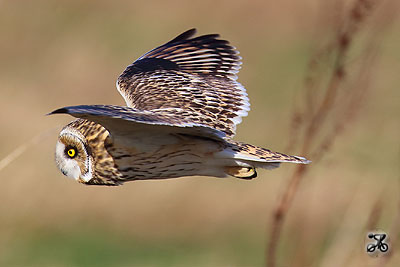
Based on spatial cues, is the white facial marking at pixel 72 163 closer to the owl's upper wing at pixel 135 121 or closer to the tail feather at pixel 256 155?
the owl's upper wing at pixel 135 121

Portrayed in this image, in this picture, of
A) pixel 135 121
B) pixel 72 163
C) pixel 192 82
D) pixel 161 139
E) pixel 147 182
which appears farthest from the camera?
pixel 147 182

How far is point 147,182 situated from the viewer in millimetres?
11727

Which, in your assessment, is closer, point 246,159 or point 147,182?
point 246,159

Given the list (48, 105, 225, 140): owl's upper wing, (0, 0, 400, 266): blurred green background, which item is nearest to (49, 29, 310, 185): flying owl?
(48, 105, 225, 140): owl's upper wing

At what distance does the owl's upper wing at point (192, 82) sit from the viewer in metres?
5.46

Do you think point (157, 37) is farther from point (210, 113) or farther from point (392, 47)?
point (210, 113)

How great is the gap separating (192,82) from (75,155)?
1.04 metres

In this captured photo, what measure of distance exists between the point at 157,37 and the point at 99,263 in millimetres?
5688

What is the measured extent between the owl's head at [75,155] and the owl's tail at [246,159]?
1.97 feet

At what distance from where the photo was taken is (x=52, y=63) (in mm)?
14391

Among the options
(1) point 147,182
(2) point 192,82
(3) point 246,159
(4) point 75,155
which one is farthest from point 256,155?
(1) point 147,182

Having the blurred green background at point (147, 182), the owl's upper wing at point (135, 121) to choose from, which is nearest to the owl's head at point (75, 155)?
the owl's upper wing at point (135, 121)

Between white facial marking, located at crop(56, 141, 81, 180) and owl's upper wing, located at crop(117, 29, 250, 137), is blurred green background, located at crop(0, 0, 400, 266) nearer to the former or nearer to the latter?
owl's upper wing, located at crop(117, 29, 250, 137)

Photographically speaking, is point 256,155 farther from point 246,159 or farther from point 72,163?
point 72,163
